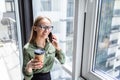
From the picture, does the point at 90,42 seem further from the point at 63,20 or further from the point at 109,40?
the point at 63,20

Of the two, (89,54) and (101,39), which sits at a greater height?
(101,39)

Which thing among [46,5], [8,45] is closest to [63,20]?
[46,5]

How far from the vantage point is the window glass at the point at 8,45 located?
1.70m

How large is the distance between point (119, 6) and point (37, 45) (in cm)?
57

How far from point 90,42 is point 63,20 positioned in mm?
433

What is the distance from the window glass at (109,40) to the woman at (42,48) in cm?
31

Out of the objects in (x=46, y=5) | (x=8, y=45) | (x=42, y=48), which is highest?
(x=46, y=5)

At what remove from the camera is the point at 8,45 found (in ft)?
5.93

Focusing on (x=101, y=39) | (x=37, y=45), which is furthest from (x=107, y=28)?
(x=37, y=45)

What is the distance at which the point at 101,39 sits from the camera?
3.51 feet

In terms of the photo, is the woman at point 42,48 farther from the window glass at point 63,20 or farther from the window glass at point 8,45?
the window glass at point 8,45

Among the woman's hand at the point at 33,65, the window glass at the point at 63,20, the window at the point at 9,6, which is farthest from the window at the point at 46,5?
the woman's hand at the point at 33,65

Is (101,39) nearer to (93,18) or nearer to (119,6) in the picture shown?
(93,18)

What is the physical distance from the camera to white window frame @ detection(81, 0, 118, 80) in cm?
100
